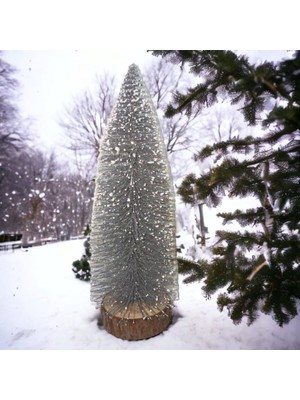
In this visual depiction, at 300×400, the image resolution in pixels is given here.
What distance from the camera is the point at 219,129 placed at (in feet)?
19.2

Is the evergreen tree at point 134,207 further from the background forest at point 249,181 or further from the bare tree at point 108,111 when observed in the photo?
the bare tree at point 108,111

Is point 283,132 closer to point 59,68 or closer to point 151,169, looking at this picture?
point 151,169

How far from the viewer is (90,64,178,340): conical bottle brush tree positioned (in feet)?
7.55

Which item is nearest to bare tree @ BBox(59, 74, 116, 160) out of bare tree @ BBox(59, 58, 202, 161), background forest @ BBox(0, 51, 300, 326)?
bare tree @ BBox(59, 58, 202, 161)

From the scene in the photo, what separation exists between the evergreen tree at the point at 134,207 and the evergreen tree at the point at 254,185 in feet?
1.67

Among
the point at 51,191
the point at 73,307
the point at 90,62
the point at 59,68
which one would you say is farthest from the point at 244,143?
the point at 51,191

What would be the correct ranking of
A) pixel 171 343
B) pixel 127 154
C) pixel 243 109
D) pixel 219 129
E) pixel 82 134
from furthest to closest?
pixel 82 134 → pixel 219 129 → pixel 171 343 → pixel 127 154 → pixel 243 109

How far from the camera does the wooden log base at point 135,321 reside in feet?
7.90

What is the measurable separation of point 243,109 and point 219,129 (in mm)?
4392

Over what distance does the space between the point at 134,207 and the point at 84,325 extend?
1740 millimetres

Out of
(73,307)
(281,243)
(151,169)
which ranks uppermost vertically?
(151,169)

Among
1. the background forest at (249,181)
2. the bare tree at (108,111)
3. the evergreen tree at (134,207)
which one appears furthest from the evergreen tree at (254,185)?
the bare tree at (108,111)

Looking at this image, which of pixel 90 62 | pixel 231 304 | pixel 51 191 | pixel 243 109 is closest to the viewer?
pixel 243 109

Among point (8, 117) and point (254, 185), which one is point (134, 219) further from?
point (8, 117)
